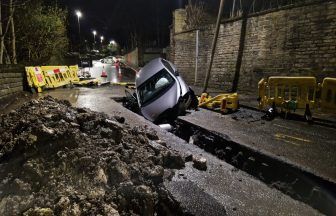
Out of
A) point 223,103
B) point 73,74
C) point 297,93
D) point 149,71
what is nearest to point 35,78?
point 73,74

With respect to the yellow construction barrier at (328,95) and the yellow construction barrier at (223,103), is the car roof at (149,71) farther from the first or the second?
the yellow construction barrier at (328,95)

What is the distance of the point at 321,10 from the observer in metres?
8.37

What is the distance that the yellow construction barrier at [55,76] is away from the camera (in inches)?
542

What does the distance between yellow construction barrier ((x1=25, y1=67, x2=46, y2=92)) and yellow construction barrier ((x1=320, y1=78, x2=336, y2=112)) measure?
1129 cm

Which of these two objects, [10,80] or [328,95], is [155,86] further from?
[10,80]

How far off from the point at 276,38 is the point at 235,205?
8.23 metres

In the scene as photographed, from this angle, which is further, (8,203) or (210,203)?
(210,203)

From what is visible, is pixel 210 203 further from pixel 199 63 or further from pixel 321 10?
pixel 199 63

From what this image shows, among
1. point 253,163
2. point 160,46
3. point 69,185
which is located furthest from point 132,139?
point 160,46

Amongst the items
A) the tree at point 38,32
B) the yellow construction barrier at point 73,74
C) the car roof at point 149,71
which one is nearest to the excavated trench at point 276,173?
the car roof at point 149,71

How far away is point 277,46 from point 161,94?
205 inches

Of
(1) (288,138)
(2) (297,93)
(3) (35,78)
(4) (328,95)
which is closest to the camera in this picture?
(1) (288,138)

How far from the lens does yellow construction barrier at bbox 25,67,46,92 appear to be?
11.9 meters

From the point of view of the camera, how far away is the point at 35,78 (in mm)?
12305
